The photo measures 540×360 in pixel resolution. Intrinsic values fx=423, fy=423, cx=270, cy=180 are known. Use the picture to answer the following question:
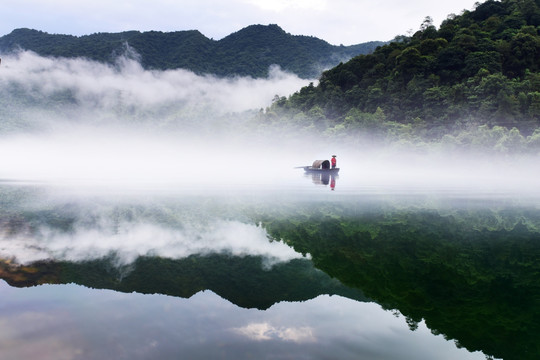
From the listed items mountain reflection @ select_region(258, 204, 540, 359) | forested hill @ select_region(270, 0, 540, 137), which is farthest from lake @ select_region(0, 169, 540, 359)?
forested hill @ select_region(270, 0, 540, 137)

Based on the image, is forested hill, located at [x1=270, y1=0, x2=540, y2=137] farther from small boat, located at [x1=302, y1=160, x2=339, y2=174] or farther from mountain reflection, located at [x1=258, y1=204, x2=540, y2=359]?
mountain reflection, located at [x1=258, y1=204, x2=540, y2=359]

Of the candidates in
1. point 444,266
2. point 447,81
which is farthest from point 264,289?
point 447,81

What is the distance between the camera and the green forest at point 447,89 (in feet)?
283

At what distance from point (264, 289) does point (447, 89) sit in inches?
4160

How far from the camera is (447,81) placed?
108438 millimetres

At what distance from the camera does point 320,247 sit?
43.7ft

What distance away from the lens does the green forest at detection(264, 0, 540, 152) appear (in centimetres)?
8631

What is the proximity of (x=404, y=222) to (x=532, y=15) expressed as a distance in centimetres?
13343

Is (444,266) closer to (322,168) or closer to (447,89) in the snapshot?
(322,168)

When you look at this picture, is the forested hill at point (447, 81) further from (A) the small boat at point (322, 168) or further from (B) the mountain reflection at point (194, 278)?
(B) the mountain reflection at point (194, 278)

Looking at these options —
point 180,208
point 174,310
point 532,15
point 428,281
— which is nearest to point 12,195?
point 180,208

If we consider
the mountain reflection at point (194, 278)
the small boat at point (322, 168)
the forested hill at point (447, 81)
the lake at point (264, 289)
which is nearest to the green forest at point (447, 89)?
the forested hill at point (447, 81)

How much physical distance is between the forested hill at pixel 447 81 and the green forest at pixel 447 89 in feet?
0.71

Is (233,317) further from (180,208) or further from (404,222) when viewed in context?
(180,208)
